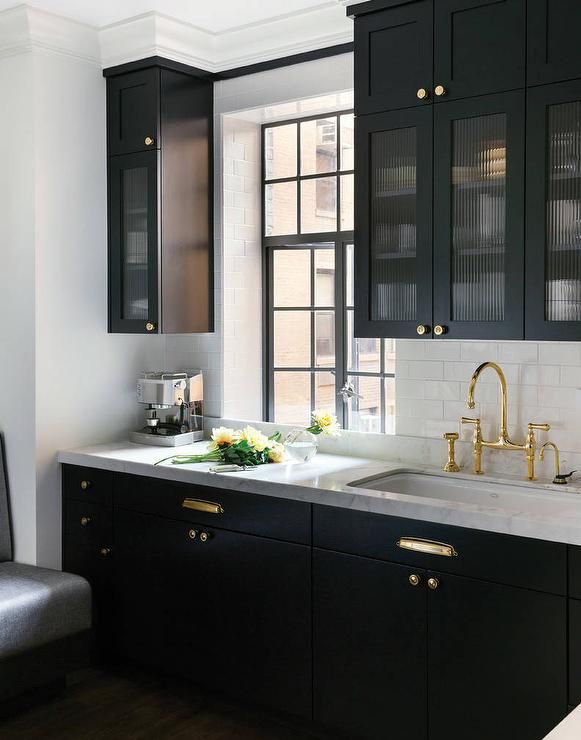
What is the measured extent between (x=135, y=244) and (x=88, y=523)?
4.12 ft

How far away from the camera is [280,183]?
4.18 meters

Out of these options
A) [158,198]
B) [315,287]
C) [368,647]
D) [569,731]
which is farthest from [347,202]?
[569,731]

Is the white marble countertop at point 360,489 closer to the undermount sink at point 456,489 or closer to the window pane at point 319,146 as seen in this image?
the undermount sink at point 456,489

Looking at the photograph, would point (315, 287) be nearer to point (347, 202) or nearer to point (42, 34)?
point (347, 202)

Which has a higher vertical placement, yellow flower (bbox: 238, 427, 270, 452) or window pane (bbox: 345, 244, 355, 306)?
window pane (bbox: 345, 244, 355, 306)

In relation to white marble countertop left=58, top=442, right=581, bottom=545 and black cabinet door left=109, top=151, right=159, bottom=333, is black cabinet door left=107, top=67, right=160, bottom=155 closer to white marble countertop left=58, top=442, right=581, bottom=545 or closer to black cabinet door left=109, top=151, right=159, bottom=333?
black cabinet door left=109, top=151, right=159, bottom=333

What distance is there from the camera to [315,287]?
411 cm

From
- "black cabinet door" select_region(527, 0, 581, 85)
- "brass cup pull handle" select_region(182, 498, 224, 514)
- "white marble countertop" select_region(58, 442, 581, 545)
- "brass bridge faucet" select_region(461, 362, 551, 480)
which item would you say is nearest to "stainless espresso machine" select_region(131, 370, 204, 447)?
"white marble countertop" select_region(58, 442, 581, 545)

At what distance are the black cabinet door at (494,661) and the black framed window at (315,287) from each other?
128 cm

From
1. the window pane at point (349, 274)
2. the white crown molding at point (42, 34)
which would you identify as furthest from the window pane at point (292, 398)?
the white crown molding at point (42, 34)

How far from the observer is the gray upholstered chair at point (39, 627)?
317 centimetres

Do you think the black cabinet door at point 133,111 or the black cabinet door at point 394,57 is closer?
the black cabinet door at point 394,57

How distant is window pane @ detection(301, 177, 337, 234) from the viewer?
13.1 ft

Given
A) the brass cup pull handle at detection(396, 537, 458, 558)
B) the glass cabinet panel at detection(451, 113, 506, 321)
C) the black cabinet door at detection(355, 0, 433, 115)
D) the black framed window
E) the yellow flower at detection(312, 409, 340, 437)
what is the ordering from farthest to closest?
the black framed window
the yellow flower at detection(312, 409, 340, 437)
the black cabinet door at detection(355, 0, 433, 115)
the glass cabinet panel at detection(451, 113, 506, 321)
the brass cup pull handle at detection(396, 537, 458, 558)
